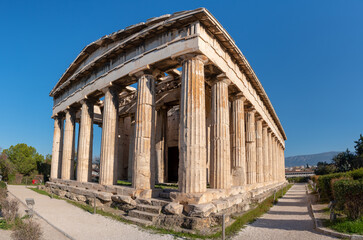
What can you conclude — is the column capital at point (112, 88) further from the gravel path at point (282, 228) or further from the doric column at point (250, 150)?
the gravel path at point (282, 228)

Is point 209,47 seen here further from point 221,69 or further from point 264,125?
point 264,125

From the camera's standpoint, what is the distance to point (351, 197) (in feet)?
28.8

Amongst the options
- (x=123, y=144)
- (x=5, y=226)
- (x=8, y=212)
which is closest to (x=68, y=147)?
(x=123, y=144)

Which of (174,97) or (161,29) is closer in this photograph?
(161,29)

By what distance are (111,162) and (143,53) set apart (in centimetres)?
647

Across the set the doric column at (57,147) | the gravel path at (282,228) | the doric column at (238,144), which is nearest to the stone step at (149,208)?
the gravel path at (282,228)

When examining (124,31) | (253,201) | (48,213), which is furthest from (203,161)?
(124,31)

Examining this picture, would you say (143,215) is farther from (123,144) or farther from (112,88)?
(123,144)

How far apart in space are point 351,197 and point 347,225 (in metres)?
1.11

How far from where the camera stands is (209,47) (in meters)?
11.5

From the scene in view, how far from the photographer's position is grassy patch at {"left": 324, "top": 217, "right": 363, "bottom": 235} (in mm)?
7673

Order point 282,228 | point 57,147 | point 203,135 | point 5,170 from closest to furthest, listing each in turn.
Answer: point 282,228 < point 203,135 < point 57,147 < point 5,170

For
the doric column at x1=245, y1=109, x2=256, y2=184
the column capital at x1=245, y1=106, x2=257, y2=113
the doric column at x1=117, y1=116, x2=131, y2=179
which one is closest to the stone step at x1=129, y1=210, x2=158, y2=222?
the doric column at x1=245, y1=109, x2=256, y2=184

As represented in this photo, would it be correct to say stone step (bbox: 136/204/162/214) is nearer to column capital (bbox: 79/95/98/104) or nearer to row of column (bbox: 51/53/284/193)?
row of column (bbox: 51/53/284/193)
